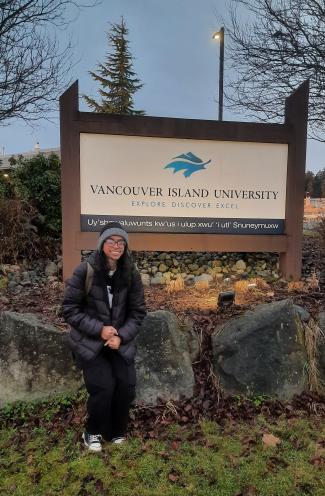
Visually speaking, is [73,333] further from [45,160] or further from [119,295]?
[45,160]

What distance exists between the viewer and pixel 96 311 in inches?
106

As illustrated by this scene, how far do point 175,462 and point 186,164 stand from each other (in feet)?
13.3

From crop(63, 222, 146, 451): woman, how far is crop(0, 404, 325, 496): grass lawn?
0.25m

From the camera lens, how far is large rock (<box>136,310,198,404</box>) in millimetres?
3449

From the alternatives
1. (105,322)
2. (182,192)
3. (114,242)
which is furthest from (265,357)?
(182,192)

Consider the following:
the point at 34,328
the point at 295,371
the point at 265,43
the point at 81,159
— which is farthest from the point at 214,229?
the point at 265,43

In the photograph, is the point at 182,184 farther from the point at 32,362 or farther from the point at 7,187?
the point at 7,187

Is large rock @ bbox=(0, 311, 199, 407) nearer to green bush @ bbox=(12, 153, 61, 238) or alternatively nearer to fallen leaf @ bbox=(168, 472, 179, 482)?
fallen leaf @ bbox=(168, 472, 179, 482)

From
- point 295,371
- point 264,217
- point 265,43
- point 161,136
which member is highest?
point 265,43

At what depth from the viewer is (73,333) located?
2.71 metres

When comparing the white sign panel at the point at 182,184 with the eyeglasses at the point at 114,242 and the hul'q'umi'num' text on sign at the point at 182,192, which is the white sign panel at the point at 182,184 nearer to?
the hul'q'umi'num' text on sign at the point at 182,192

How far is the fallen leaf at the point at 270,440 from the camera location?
2967 mm

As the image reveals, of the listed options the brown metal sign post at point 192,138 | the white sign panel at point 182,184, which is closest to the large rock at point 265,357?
the brown metal sign post at point 192,138

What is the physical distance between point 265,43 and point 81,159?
458cm
